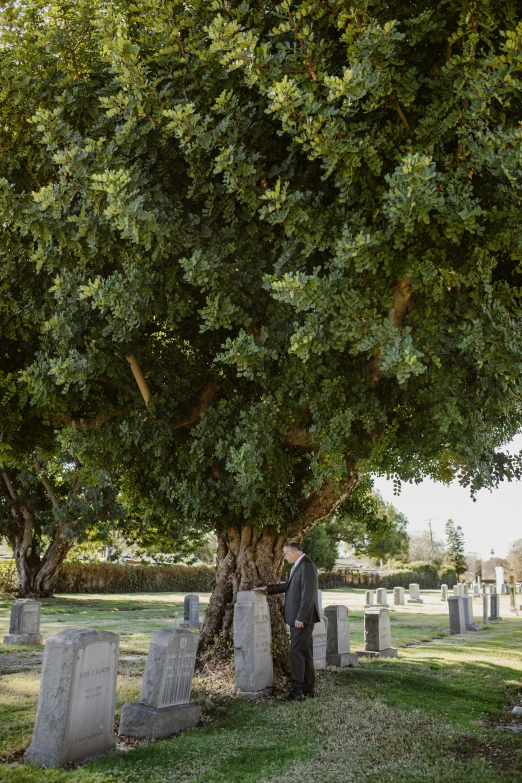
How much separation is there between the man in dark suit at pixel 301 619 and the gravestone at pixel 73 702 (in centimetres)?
295

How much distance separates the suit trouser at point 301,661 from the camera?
8688 mm

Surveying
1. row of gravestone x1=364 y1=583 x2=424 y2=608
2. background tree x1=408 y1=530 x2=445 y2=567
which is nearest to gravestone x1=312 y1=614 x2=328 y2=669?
row of gravestone x1=364 y1=583 x2=424 y2=608

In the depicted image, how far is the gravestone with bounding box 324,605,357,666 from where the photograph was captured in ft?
39.9

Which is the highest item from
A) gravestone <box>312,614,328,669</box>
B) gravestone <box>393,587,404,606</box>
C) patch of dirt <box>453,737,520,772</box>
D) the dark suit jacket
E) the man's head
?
the man's head

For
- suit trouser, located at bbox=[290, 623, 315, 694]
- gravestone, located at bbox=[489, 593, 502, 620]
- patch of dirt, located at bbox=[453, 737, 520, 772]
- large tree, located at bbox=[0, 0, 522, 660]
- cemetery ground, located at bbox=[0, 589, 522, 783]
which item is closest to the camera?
cemetery ground, located at bbox=[0, 589, 522, 783]

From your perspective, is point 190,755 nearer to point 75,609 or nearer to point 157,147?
point 157,147

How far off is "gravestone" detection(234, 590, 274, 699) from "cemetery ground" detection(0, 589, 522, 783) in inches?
12.0

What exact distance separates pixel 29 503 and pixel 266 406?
845 inches

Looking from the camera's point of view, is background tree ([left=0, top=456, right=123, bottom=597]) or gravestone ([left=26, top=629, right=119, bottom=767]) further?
background tree ([left=0, top=456, right=123, bottom=597])

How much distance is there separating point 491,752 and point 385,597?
83.5ft

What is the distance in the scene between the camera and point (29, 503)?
88.6 feet

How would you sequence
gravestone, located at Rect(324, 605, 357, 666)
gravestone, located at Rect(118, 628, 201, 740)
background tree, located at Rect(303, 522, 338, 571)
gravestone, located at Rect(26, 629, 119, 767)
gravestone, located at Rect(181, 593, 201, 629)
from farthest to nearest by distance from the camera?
background tree, located at Rect(303, 522, 338, 571) → gravestone, located at Rect(181, 593, 201, 629) → gravestone, located at Rect(324, 605, 357, 666) → gravestone, located at Rect(118, 628, 201, 740) → gravestone, located at Rect(26, 629, 119, 767)

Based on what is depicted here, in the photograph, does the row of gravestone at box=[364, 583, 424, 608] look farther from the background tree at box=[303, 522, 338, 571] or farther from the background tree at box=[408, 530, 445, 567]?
the background tree at box=[408, 530, 445, 567]

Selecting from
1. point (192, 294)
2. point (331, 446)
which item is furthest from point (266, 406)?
point (192, 294)
